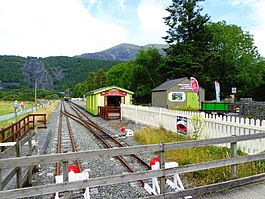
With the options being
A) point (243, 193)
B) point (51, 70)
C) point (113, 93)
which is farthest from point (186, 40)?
point (51, 70)

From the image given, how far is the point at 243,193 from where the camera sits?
12.5ft

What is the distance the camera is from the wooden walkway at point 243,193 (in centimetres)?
368

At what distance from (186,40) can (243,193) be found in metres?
41.6

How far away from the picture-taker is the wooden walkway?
3.68 m

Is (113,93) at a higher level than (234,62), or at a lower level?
lower

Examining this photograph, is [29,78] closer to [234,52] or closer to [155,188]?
[234,52]

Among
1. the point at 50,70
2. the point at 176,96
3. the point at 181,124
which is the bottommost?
the point at 181,124

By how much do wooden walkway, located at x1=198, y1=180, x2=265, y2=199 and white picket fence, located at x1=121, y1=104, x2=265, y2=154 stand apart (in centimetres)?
211

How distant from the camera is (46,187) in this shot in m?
2.95

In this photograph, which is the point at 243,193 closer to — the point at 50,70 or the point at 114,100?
the point at 114,100

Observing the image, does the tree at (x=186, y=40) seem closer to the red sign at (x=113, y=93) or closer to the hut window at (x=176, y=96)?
the hut window at (x=176, y=96)

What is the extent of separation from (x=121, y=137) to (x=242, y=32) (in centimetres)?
4360

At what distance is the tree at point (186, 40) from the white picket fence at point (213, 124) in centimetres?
2477

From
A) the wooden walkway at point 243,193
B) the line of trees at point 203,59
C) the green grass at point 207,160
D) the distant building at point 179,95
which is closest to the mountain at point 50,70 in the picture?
the line of trees at point 203,59
